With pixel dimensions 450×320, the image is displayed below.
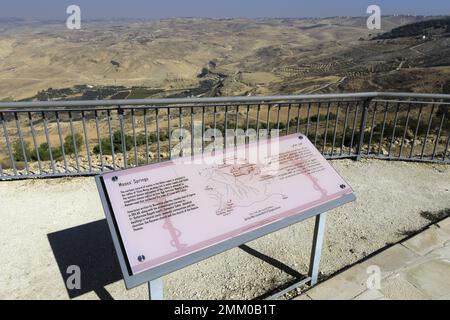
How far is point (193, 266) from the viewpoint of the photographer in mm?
3799

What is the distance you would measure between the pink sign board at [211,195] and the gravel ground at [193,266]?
1062 millimetres

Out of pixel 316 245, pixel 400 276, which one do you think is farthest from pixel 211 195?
pixel 400 276

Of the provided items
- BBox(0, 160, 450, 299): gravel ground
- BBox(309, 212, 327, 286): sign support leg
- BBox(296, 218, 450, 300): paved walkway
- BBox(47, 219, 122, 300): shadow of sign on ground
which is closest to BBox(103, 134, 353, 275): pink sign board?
BBox(309, 212, 327, 286): sign support leg

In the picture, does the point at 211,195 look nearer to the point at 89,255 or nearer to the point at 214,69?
the point at 89,255

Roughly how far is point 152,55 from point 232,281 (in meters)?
147

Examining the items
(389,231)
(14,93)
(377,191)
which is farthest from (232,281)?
(14,93)

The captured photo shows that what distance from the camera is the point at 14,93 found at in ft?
318

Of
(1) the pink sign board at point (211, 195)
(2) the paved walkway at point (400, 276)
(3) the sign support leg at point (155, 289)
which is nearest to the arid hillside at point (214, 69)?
(2) the paved walkway at point (400, 276)

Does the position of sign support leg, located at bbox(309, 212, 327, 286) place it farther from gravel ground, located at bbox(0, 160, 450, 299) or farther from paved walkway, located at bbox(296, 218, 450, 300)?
gravel ground, located at bbox(0, 160, 450, 299)

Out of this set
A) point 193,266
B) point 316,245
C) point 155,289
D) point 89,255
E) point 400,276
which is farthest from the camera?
point 89,255

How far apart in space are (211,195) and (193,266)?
132cm

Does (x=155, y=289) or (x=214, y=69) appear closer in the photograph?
(x=155, y=289)

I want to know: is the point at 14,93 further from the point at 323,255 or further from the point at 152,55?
the point at 323,255

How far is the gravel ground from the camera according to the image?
11.5 feet
